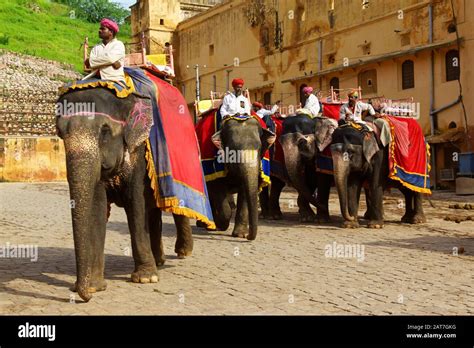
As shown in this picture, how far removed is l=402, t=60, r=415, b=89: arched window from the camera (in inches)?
1155

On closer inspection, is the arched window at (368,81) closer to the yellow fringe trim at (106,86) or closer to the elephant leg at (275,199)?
the elephant leg at (275,199)

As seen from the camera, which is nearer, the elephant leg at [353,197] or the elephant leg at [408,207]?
the elephant leg at [353,197]

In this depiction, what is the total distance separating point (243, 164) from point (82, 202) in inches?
195

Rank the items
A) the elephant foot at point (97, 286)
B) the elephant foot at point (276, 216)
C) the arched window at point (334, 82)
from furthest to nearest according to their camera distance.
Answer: the arched window at point (334, 82) → the elephant foot at point (276, 216) → the elephant foot at point (97, 286)

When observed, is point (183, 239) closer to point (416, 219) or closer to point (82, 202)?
point (82, 202)

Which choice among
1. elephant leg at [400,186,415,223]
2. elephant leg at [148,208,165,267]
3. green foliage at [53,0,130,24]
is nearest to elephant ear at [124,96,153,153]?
elephant leg at [148,208,165,267]

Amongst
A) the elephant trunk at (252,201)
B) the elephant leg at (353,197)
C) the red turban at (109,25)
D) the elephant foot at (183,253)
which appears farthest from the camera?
the elephant leg at (353,197)

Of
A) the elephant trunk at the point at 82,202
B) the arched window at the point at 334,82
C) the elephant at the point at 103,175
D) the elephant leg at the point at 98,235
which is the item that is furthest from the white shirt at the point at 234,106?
the arched window at the point at 334,82

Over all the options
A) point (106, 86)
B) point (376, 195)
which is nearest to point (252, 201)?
point (376, 195)

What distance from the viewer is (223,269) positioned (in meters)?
8.42

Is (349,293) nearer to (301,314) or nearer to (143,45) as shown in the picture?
(301,314)

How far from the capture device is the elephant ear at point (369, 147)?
12.7 m

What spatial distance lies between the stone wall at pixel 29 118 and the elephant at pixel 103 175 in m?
26.1

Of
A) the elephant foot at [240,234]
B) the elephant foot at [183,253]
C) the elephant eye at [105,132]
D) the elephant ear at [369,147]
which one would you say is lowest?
the elephant foot at [183,253]
